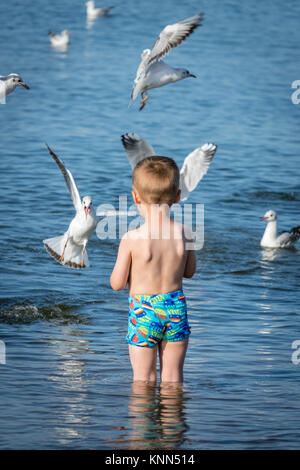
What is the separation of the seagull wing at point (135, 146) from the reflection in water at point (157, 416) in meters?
4.29

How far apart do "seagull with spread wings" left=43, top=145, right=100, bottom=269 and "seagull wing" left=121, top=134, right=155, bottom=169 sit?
1.27m

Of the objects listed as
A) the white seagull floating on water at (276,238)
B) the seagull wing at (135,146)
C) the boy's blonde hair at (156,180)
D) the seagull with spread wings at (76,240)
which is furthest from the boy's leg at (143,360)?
the white seagull floating on water at (276,238)

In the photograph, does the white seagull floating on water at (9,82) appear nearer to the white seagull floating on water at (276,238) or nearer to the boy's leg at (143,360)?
the white seagull floating on water at (276,238)

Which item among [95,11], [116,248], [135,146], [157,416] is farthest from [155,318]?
[95,11]

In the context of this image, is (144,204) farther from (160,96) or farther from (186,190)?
(160,96)

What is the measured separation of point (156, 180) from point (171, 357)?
3.53 ft

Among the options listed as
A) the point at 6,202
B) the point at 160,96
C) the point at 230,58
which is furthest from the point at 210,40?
the point at 6,202

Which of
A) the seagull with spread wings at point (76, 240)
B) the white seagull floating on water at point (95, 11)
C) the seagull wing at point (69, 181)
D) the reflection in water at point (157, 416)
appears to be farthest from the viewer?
the white seagull floating on water at point (95, 11)

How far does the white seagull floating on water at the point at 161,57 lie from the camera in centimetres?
905

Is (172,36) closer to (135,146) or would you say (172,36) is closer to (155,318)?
(135,146)

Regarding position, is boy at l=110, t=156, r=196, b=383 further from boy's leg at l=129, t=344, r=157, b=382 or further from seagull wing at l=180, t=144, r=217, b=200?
seagull wing at l=180, t=144, r=217, b=200

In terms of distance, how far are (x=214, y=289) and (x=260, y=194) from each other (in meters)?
5.82

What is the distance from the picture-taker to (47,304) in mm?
8133

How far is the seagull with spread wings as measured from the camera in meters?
7.99
